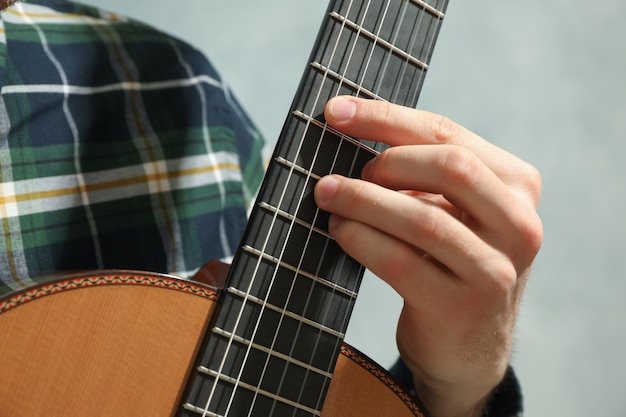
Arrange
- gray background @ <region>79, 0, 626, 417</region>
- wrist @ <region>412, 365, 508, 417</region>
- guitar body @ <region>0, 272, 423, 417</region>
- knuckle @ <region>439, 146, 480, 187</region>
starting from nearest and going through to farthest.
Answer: guitar body @ <region>0, 272, 423, 417</region>
knuckle @ <region>439, 146, 480, 187</region>
wrist @ <region>412, 365, 508, 417</region>
gray background @ <region>79, 0, 626, 417</region>

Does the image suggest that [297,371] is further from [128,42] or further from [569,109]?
[569,109]

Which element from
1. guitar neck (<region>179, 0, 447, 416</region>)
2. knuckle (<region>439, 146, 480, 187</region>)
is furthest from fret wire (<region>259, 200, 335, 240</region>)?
knuckle (<region>439, 146, 480, 187</region>)

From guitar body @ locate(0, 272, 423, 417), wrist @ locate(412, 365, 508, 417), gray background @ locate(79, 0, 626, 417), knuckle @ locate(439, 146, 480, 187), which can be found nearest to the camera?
guitar body @ locate(0, 272, 423, 417)

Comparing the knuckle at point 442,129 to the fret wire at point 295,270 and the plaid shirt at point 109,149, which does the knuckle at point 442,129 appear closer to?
the fret wire at point 295,270

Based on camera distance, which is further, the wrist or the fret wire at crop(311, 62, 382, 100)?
the wrist

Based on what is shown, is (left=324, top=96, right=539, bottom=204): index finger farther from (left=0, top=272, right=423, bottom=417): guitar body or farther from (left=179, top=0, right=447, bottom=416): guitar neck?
(left=0, top=272, right=423, bottom=417): guitar body

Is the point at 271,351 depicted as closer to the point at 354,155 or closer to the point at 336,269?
the point at 336,269

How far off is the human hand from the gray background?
0.72m

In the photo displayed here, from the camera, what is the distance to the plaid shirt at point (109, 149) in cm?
83

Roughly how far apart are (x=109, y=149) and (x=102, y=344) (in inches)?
18.2

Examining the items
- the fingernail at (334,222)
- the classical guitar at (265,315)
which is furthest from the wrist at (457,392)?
the fingernail at (334,222)

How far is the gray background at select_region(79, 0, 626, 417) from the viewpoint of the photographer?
4.50 ft

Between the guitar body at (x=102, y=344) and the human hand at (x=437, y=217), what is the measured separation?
0.16 m

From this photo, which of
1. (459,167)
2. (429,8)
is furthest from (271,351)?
(429,8)
